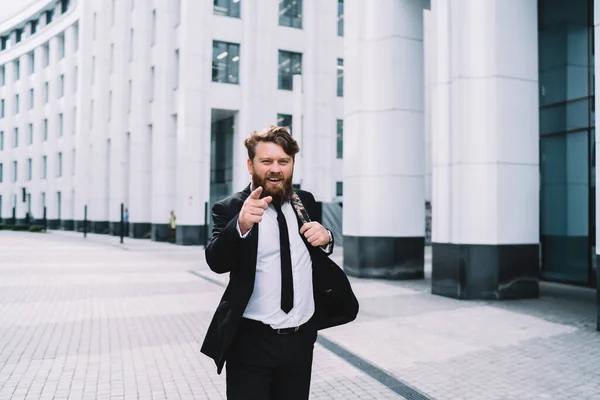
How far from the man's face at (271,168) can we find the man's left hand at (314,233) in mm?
208

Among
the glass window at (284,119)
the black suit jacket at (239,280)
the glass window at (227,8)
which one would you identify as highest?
the glass window at (227,8)

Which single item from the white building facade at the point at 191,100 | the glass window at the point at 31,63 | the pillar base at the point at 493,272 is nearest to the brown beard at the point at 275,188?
the pillar base at the point at 493,272

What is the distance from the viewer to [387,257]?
1441cm

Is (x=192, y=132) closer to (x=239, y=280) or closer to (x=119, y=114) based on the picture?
(x=119, y=114)

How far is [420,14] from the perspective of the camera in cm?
1485

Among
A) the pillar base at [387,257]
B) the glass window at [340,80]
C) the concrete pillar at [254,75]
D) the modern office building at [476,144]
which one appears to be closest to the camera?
the modern office building at [476,144]

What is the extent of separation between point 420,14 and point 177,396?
477 inches

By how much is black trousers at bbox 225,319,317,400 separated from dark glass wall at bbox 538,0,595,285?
1225 centimetres

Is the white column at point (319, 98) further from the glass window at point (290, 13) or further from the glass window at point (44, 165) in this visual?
the glass window at point (44, 165)

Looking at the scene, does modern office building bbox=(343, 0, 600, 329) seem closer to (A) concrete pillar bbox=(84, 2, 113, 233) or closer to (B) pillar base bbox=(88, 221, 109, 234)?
(A) concrete pillar bbox=(84, 2, 113, 233)

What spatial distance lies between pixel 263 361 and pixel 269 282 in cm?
37

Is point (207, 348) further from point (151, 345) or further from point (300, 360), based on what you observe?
point (151, 345)

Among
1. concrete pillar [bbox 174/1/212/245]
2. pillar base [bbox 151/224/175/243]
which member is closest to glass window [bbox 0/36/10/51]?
pillar base [bbox 151/224/175/243]

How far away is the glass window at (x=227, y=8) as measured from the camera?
2947cm
